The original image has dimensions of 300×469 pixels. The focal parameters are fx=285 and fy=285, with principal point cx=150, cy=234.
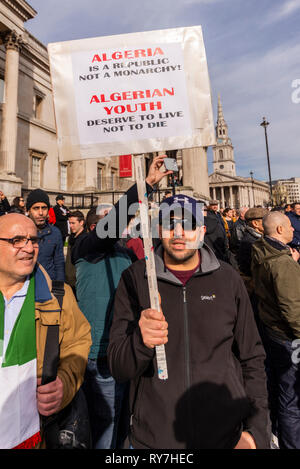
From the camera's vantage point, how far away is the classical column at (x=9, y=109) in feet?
58.0

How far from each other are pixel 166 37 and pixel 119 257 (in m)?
1.96

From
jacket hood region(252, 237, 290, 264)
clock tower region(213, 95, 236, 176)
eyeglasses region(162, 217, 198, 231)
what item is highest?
clock tower region(213, 95, 236, 176)

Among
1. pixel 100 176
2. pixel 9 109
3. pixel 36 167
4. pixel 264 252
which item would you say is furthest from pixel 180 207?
pixel 100 176

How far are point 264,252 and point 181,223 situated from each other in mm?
1650

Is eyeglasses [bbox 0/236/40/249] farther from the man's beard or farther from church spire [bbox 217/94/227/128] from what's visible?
church spire [bbox 217/94/227/128]

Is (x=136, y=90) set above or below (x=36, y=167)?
below

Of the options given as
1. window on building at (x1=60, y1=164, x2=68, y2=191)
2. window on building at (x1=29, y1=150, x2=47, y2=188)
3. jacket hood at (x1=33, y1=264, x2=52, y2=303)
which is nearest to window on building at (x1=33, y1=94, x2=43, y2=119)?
window on building at (x1=29, y1=150, x2=47, y2=188)

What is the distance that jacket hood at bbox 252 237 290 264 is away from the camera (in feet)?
10.3

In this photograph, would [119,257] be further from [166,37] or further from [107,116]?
[166,37]

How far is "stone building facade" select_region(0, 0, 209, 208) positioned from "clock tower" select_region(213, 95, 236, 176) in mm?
138554

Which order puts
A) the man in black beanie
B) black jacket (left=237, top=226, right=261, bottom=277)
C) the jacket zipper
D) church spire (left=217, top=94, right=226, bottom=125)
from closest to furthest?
the jacket zipper
the man in black beanie
black jacket (left=237, top=226, right=261, bottom=277)
church spire (left=217, top=94, right=226, bottom=125)

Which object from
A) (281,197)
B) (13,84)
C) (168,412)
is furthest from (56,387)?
(281,197)

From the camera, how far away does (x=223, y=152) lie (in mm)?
157000

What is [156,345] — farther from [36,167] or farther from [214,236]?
[36,167]
